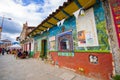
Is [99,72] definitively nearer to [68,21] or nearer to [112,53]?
[112,53]

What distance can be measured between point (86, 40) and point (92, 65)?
1148mm

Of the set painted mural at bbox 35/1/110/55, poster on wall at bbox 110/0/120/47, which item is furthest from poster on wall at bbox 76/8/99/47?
poster on wall at bbox 110/0/120/47

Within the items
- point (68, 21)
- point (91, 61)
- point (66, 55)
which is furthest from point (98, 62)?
point (68, 21)

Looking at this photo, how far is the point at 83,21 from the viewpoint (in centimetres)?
524

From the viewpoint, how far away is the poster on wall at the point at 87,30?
4640mm

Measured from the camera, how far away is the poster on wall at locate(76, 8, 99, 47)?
464 cm

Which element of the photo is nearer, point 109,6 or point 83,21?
point 109,6

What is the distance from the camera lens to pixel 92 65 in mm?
4605

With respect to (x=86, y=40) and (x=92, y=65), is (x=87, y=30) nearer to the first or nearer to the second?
(x=86, y=40)

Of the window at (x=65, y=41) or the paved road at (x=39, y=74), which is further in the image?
the window at (x=65, y=41)

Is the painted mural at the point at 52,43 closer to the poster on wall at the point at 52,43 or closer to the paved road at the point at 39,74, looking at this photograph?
the poster on wall at the point at 52,43

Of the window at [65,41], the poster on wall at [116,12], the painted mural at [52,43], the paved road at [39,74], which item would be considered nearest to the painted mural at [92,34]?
the window at [65,41]

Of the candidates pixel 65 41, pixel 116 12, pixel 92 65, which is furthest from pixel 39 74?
pixel 116 12

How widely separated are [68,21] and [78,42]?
5.14ft
